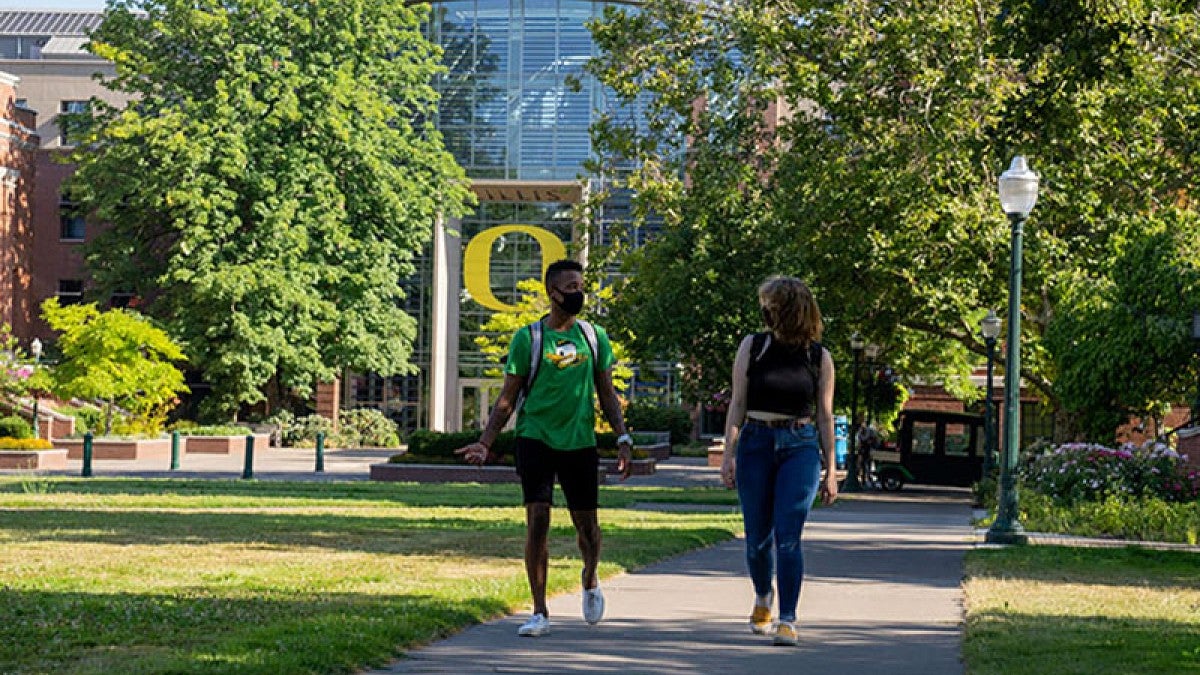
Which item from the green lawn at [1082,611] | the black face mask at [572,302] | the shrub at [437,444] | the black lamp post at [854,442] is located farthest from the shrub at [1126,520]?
the shrub at [437,444]

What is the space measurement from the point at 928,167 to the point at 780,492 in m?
23.9

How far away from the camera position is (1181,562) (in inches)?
661

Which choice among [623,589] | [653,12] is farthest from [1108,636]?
[653,12]

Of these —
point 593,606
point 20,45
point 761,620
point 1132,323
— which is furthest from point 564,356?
point 20,45

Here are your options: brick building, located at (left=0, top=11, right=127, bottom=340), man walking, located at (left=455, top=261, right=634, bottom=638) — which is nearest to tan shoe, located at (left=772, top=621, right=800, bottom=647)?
man walking, located at (left=455, top=261, right=634, bottom=638)

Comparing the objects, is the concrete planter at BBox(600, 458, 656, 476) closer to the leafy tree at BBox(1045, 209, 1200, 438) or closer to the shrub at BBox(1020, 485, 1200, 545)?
the leafy tree at BBox(1045, 209, 1200, 438)

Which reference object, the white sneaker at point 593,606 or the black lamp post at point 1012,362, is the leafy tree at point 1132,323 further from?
the white sneaker at point 593,606

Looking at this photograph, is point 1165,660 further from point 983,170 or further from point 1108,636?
point 983,170

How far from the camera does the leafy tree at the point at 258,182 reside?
5388 cm

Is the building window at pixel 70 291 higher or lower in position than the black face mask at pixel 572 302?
higher

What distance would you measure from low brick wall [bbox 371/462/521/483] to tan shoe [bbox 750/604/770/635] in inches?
1082

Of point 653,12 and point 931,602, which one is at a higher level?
point 653,12

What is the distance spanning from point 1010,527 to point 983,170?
626 inches

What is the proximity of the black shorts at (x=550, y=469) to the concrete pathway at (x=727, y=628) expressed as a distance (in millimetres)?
752
